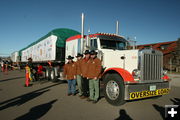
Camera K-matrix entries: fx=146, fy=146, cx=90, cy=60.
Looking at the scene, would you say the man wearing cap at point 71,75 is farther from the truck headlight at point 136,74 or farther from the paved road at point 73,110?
the truck headlight at point 136,74

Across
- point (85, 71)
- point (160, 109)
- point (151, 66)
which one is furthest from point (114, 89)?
point (160, 109)

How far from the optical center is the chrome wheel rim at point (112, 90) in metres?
4.83

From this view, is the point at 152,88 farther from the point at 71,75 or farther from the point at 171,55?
the point at 171,55

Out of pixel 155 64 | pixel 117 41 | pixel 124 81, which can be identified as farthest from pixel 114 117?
pixel 117 41

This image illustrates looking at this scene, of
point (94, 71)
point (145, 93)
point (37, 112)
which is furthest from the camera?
point (94, 71)

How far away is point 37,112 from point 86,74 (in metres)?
2.11

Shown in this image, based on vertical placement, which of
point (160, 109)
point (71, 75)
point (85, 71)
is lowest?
point (160, 109)

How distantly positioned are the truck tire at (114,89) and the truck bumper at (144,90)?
24 centimetres

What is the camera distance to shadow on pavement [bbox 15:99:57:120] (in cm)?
383

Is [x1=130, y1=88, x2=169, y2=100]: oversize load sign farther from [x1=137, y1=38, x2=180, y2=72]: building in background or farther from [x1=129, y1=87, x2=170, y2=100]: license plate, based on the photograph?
[x1=137, y1=38, x2=180, y2=72]: building in background

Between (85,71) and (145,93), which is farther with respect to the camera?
(85,71)

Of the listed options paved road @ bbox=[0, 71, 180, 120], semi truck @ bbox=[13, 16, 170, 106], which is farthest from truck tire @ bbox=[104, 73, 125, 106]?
paved road @ bbox=[0, 71, 180, 120]

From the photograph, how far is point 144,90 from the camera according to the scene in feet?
14.9

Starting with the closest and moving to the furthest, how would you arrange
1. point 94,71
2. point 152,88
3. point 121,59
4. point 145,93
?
point 145,93 < point 152,88 < point 94,71 < point 121,59
